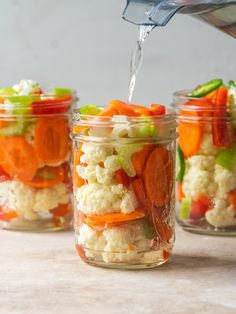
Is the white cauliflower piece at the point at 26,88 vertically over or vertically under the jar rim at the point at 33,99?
over

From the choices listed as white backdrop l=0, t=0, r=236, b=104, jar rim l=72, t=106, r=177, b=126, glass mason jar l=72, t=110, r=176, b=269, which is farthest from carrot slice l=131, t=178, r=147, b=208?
white backdrop l=0, t=0, r=236, b=104

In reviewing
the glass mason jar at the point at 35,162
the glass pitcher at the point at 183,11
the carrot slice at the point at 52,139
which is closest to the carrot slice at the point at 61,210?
the glass mason jar at the point at 35,162

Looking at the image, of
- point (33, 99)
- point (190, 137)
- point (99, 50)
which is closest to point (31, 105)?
point (33, 99)

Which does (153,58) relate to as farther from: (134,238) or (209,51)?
(134,238)

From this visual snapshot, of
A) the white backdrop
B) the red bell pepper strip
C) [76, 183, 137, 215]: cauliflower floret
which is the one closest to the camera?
[76, 183, 137, 215]: cauliflower floret

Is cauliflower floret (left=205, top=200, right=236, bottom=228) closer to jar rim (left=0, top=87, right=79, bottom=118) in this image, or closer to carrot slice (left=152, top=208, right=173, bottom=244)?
carrot slice (left=152, top=208, right=173, bottom=244)

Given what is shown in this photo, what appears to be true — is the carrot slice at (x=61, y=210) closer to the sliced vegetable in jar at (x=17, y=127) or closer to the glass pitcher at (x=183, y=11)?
the sliced vegetable in jar at (x=17, y=127)
